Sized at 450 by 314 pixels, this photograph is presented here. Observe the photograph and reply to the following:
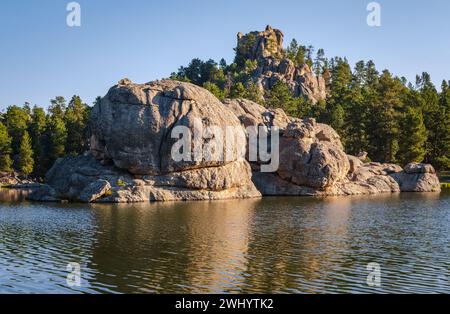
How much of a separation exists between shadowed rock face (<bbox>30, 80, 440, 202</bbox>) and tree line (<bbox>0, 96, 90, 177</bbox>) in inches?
1203

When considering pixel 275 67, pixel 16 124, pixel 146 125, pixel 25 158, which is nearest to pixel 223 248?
pixel 146 125

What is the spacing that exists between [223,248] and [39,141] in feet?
248

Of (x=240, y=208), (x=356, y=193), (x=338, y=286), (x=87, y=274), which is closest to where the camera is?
(x=338, y=286)

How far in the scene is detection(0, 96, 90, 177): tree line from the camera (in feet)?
310

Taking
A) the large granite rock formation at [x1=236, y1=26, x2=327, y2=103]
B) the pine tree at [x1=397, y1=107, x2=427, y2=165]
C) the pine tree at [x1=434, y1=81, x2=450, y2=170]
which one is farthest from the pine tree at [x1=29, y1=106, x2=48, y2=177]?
the pine tree at [x1=434, y1=81, x2=450, y2=170]

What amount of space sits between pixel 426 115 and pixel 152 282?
8354 cm

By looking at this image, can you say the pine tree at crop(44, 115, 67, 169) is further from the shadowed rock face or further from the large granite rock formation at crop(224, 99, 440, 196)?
the large granite rock formation at crop(224, 99, 440, 196)

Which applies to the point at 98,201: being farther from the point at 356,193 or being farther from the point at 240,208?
the point at 356,193

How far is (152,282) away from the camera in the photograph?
75.5 ft

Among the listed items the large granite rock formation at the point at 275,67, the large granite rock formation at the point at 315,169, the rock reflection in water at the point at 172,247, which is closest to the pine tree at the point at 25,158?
the large granite rock formation at the point at 315,169

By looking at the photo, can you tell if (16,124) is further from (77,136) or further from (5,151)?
(77,136)

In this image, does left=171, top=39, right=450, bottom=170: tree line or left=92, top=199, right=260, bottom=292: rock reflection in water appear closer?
left=92, top=199, right=260, bottom=292: rock reflection in water
